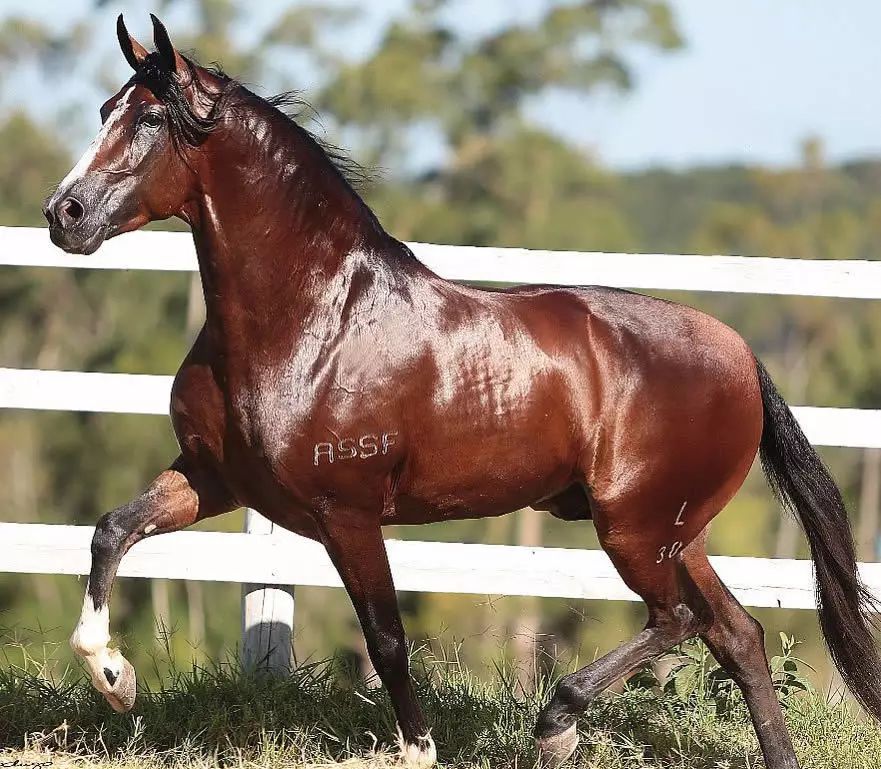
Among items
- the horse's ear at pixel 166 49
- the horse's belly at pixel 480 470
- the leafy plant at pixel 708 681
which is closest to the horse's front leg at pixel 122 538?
the horse's belly at pixel 480 470

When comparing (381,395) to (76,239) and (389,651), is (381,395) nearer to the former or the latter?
(389,651)

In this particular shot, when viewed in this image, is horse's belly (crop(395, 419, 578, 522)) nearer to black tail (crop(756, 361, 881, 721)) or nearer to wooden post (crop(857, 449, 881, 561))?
black tail (crop(756, 361, 881, 721))

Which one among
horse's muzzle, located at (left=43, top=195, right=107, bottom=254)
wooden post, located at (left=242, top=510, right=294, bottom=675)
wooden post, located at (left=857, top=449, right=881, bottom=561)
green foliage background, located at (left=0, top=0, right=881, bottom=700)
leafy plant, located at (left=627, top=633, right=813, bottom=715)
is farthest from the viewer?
wooden post, located at (left=857, top=449, right=881, bottom=561)

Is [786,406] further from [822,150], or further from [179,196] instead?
[822,150]

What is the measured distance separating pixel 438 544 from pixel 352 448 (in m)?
1.33

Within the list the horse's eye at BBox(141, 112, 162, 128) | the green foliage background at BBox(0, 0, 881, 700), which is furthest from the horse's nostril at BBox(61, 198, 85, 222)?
the green foliage background at BBox(0, 0, 881, 700)

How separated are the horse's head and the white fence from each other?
51.4 inches

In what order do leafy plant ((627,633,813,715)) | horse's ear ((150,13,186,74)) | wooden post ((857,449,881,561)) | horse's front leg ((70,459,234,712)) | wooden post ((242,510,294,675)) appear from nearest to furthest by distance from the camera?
1. horse's ear ((150,13,186,74))
2. horse's front leg ((70,459,234,712))
3. leafy plant ((627,633,813,715))
4. wooden post ((242,510,294,675))
5. wooden post ((857,449,881,561))

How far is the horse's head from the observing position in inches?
137

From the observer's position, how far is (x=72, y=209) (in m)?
3.47

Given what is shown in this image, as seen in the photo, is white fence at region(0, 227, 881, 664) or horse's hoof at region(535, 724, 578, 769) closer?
horse's hoof at region(535, 724, 578, 769)

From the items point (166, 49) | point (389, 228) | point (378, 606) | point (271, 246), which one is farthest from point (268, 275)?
point (389, 228)

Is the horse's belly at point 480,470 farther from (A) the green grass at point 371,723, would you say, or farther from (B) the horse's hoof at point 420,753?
(A) the green grass at point 371,723

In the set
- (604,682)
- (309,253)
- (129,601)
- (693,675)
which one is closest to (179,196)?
(309,253)
